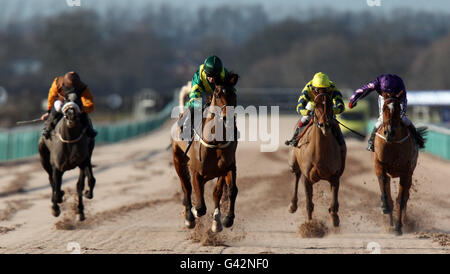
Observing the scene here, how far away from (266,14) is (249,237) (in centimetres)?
14331

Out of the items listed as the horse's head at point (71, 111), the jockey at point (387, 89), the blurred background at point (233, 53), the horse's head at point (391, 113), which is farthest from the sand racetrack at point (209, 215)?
the blurred background at point (233, 53)

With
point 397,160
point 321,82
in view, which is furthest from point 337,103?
point 397,160

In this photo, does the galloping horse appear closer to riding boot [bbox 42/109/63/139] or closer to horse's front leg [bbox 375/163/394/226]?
riding boot [bbox 42/109/63/139]

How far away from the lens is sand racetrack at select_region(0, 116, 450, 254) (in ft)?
33.2

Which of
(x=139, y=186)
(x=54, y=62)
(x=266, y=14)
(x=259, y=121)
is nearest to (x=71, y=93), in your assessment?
(x=139, y=186)

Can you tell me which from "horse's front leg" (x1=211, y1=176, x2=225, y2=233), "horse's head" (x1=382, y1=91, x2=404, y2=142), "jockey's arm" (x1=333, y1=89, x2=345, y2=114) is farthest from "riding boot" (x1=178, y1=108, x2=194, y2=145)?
"horse's head" (x1=382, y1=91, x2=404, y2=142)

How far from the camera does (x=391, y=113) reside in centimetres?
1023

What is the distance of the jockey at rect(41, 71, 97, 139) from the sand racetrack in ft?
4.45

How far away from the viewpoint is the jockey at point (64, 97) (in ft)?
37.3
